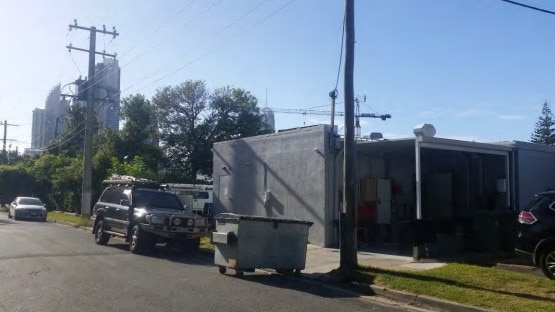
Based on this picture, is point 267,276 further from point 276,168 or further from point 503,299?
point 276,168

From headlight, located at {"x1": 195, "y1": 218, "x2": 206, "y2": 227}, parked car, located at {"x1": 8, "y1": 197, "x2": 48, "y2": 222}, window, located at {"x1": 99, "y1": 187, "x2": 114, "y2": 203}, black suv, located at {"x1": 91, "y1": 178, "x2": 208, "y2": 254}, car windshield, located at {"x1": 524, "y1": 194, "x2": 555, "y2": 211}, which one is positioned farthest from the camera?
parked car, located at {"x1": 8, "y1": 197, "x2": 48, "y2": 222}

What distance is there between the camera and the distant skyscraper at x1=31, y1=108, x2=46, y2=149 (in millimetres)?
70619

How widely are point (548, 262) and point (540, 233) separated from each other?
0.58 meters

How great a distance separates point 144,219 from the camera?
1652 centimetres

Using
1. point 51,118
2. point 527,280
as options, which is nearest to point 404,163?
point 527,280

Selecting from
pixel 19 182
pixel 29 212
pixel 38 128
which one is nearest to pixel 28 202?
pixel 29 212

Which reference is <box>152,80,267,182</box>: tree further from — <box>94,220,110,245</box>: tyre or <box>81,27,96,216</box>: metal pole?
<box>94,220,110,245</box>: tyre

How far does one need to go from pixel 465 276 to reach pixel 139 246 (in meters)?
9.06

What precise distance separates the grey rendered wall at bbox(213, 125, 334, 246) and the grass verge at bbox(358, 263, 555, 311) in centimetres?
569

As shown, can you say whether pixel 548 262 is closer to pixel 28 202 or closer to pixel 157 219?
pixel 157 219

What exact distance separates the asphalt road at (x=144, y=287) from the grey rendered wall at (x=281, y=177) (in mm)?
4391

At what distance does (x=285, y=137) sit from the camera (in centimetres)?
2030

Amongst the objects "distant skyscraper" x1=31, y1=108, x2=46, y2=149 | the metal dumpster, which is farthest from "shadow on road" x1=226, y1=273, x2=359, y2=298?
"distant skyscraper" x1=31, y1=108, x2=46, y2=149

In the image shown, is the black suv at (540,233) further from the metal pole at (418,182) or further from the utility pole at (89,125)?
the utility pole at (89,125)
